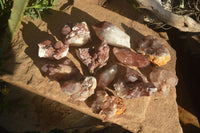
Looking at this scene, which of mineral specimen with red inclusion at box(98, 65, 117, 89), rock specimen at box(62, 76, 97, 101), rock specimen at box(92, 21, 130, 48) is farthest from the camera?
rock specimen at box(92, 21, 130, 48)

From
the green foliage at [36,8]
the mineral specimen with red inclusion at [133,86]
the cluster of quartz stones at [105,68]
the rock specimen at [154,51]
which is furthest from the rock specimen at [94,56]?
the green foliage at [36,8]

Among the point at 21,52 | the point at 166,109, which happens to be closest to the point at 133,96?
the point at 166,109

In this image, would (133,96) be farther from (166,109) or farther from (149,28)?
(149,28)

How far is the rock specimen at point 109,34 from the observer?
2064 mm

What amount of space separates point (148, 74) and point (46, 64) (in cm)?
115

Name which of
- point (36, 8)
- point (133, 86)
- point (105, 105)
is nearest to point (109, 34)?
point (133, 86)

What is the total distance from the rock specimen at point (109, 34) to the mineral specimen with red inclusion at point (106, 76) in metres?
0.32

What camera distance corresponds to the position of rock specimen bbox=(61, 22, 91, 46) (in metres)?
2.02

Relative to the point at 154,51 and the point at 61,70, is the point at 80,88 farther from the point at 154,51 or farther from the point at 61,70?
the point at 154,51

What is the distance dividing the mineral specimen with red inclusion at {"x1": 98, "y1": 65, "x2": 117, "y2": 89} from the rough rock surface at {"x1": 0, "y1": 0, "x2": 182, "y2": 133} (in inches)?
10.1

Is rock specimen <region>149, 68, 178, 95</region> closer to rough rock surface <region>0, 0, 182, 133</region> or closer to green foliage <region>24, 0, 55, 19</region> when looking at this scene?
rough rock surface <region>0, 0, 182, 133</region>

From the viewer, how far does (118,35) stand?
6.93 ft

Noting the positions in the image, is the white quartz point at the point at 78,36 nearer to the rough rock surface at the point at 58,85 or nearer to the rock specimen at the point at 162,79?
the rough rock surface at the point at 58,85

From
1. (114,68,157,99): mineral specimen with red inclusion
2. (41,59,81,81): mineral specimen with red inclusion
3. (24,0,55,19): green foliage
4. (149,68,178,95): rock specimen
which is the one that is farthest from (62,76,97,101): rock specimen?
(24,0,55,19): green foliage
